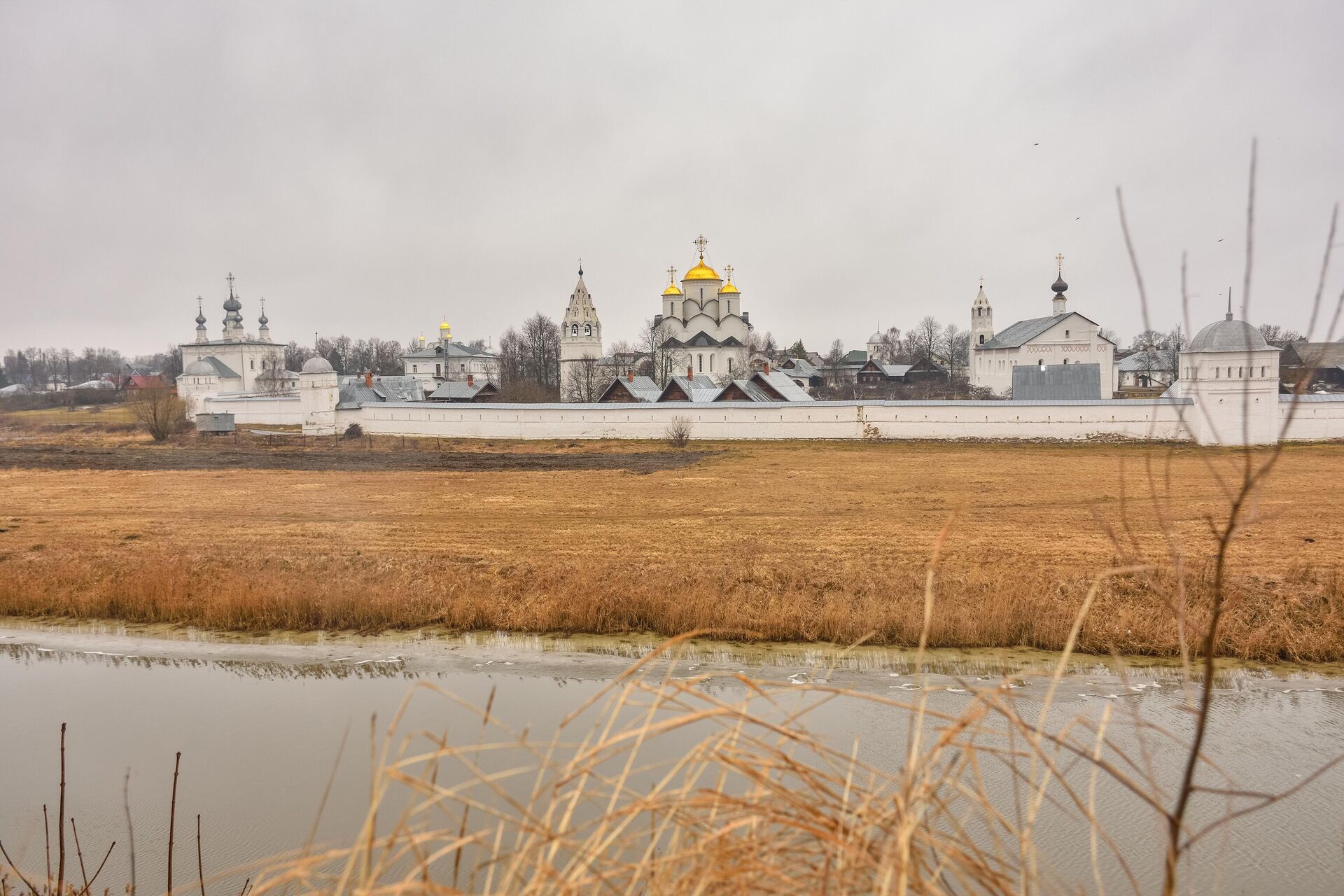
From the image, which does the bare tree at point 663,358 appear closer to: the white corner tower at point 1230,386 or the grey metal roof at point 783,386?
the grey metal roof at point 783,386

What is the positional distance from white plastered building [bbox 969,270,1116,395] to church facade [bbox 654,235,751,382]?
14.7 m

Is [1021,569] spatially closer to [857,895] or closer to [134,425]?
[857,895]

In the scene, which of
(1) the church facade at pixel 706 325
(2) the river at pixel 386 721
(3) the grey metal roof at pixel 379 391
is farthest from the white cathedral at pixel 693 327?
(2) the river at pixel 386 721

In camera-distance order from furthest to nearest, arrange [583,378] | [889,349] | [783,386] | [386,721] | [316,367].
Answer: [889,349] < [583,378] < [783,386] < [316,367] < [386,721]

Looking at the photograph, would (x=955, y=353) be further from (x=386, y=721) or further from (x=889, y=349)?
(x=386, y=721)

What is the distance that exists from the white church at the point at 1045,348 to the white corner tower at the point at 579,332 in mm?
22554

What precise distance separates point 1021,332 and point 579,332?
24917 mm

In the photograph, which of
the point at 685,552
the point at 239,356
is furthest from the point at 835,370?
the point at 685,552

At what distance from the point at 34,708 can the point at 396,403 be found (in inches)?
1177

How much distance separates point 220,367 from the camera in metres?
63.9

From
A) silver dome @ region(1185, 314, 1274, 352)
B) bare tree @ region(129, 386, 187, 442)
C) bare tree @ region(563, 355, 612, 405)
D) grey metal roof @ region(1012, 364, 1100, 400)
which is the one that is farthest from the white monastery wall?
bare tree @ region(563, 355, 612, 405)

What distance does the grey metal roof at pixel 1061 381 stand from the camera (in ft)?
122

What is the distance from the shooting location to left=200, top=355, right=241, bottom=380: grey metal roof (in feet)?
205

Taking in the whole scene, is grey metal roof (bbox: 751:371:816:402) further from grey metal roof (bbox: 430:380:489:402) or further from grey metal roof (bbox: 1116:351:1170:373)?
grey metal roof (bbox: 1116:351:1170:373)
